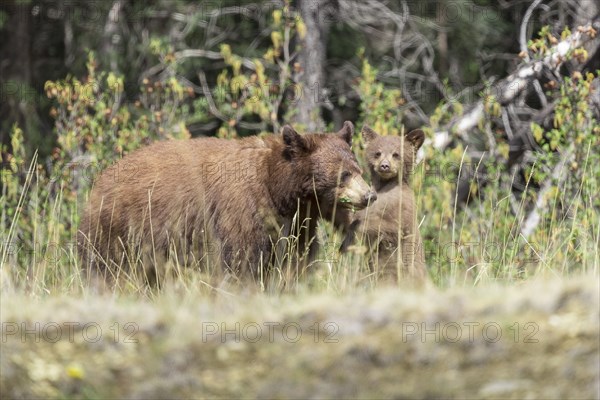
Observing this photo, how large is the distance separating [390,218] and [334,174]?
67 cm

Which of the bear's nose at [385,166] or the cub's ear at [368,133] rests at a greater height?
the cub's ear at [368,133]

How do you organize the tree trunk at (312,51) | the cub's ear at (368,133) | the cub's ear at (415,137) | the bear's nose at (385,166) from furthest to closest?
the tree trunk at (312,51)
the cub's ear at (368,133)
the cub's ear at (415,137)
the bear's nose at (385,166)

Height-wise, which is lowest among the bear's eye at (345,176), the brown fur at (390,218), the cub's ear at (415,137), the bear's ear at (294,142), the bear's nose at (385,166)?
the brown fur at (390,218)

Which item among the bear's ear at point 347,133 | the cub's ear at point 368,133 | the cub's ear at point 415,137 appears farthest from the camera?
the cub's ear at point 368,133

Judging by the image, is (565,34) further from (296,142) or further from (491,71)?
(491,71)

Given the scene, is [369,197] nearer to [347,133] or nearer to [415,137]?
[347,133]

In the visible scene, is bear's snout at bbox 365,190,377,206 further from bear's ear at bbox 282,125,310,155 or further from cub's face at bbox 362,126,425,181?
cub's face at bbox 362,126,425,181

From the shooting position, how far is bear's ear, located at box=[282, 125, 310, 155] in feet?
21.3

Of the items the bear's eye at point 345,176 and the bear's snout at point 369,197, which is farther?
the bear's eye at point 345,176

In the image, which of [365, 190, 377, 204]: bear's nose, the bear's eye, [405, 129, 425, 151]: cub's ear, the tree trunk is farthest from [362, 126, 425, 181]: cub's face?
the tree trunk

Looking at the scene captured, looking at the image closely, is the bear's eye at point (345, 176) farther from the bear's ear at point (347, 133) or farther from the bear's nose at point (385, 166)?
the bear's nose at point (385, 166)

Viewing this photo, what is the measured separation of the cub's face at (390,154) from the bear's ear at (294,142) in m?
0.65

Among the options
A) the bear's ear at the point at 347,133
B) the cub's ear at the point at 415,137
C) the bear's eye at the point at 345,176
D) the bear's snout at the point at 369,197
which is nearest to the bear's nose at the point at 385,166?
the bear's ear at the point at 347,133

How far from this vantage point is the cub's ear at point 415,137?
284 inches
